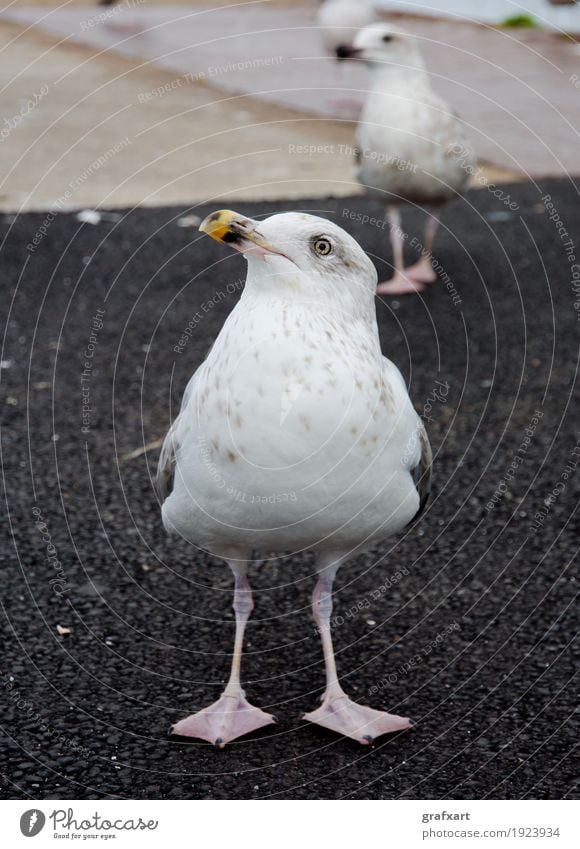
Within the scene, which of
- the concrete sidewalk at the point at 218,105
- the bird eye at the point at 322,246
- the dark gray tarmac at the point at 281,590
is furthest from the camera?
the concrete sidewalk at the point at 218,105

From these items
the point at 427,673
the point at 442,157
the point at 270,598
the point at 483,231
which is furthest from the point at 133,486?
the point at 483,231

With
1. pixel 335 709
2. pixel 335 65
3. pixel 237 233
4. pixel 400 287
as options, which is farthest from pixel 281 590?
pixel 335 65

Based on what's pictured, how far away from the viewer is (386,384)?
2934mm

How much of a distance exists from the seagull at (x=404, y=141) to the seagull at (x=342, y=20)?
482cm

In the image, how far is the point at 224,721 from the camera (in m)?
3.20

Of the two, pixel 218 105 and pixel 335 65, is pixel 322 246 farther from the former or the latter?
pixel 335 65

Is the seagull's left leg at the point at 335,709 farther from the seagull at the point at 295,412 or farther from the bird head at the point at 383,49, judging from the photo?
the bird head at the point at 383,49

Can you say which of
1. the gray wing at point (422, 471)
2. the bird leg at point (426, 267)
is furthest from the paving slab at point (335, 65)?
the gray wing at point (422, 471)

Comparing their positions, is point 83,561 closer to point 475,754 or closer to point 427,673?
point 427,673

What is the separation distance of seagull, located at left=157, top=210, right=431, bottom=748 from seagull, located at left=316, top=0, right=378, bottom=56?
30.7 ft

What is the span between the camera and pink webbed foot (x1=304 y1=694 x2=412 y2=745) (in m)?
3.20

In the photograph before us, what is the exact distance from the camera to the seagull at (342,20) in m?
11.7

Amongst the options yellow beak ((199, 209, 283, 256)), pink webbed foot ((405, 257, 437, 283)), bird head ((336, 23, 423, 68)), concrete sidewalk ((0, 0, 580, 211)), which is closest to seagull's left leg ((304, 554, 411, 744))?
yellow beak ((199, 209, 283, 256))

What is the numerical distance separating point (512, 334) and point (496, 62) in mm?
7831
